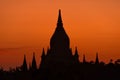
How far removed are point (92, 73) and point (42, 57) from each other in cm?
4426

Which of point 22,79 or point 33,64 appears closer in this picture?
point 22,79

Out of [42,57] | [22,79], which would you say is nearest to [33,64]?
[42,57]

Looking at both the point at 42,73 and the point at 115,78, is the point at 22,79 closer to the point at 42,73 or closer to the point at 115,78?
the point at 115,78

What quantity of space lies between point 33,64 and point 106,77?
43230mm

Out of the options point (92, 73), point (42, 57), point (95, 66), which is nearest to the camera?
point (92, 73)

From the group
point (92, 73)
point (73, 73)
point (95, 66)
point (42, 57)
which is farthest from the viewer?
point (42, 57)

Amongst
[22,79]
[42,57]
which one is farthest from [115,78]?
[42,57]

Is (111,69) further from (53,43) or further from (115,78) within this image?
→ (53,43)

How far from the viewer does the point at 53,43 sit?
609 feet

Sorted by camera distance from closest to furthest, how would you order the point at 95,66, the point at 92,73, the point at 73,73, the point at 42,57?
the point at 73,73
the point at 92,73
the point at 95,66
the point at 42,57

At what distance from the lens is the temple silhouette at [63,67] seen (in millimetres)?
123812

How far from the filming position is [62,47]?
184 m

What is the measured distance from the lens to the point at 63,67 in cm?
13000

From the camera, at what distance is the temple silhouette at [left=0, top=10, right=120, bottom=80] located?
406 ft
